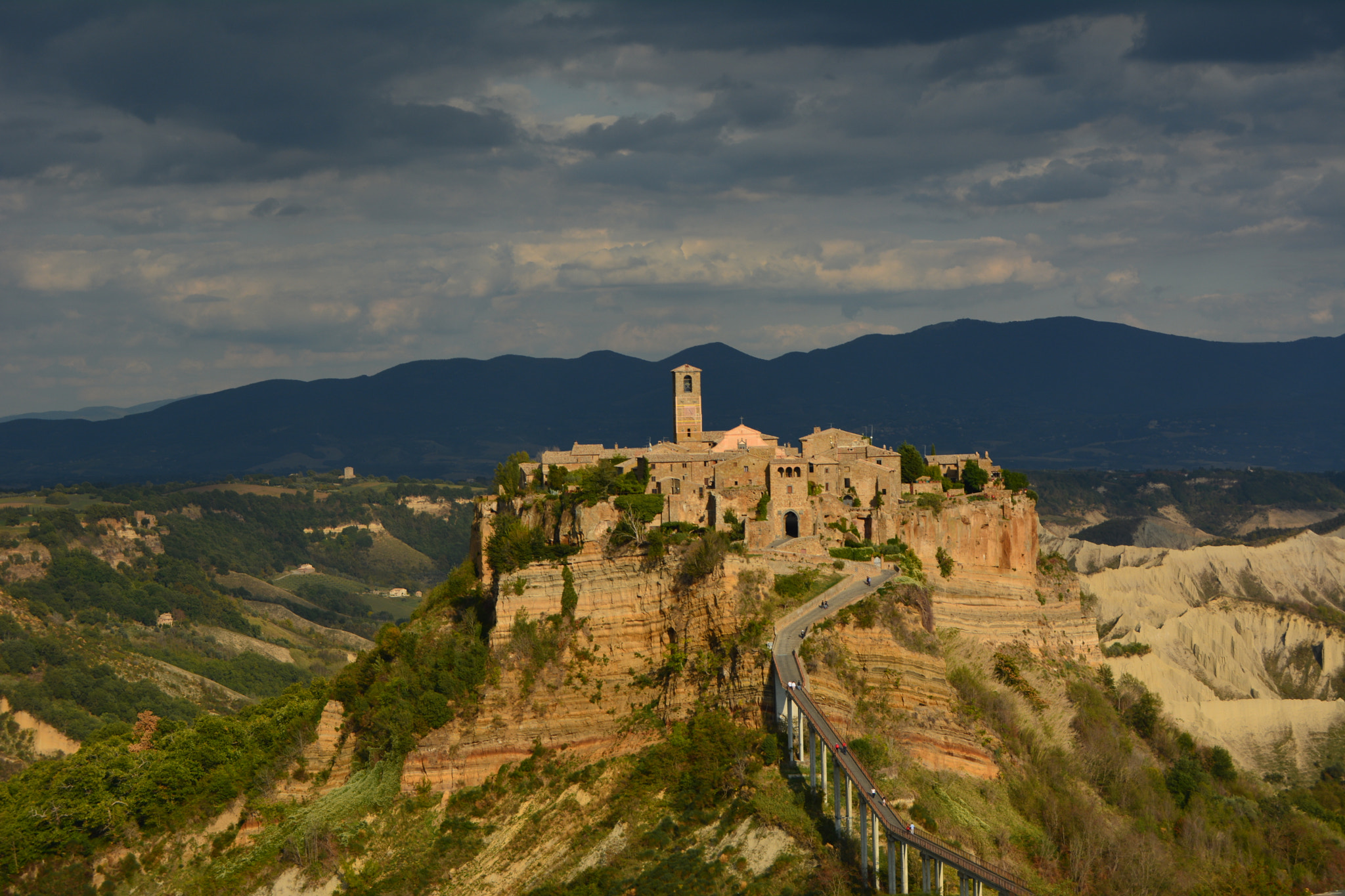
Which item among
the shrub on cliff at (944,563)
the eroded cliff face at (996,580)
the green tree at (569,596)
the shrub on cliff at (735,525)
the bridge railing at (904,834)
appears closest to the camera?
the bridge railing at (904,834)

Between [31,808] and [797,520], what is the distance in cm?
4679

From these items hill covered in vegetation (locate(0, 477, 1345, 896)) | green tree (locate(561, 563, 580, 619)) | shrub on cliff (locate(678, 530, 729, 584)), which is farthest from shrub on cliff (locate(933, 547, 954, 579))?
green tree (locate(561, 563, 580, 619))

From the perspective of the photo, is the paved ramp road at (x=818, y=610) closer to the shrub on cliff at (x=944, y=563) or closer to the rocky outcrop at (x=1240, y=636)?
the shrub on cliff at (x=944, y=563)

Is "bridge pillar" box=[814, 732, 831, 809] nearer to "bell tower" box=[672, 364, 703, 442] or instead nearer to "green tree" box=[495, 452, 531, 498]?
"green tree" box=[495, 452, 531, 498]

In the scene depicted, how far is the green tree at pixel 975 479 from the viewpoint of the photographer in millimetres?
74562

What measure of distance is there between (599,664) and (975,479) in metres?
26.4

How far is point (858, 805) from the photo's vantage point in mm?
48156

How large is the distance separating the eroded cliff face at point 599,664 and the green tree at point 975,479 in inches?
786

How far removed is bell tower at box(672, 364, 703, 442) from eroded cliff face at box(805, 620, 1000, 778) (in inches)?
1195

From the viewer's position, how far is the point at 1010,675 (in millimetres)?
67312

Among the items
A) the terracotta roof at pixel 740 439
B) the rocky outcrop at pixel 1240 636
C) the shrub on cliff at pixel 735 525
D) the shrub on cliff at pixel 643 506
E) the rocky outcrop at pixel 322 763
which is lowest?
the rocky outcrop at pixel 1240 636

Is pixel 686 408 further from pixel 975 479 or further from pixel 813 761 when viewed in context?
pixel 813 761

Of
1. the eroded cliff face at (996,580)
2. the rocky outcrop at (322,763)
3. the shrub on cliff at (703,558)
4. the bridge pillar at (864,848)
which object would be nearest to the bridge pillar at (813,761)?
the bridge pillar at (864,848)

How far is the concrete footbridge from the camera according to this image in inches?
1735
